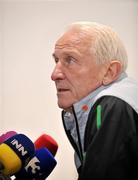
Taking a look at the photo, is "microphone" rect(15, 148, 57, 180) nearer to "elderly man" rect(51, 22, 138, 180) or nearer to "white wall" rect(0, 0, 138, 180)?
"elderly man" rect(51, 22, 138, 180)

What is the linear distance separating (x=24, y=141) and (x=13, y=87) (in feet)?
4.51

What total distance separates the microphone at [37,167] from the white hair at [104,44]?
1.14 feet

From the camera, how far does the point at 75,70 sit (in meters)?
0.92

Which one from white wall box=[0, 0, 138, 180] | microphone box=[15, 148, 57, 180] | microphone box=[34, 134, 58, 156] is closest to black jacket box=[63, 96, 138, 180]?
microphone box=[15, 148, 57, 180]

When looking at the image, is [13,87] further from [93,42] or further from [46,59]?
[93,42]

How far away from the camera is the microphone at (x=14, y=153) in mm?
884

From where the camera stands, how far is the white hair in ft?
2.97

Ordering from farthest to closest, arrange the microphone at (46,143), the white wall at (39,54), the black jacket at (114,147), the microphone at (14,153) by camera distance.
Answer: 1. the white wall at (39,54)
2. the microphone at (46,143)
3. the microphone at (14,153)
4. the black jacket at (114,147)

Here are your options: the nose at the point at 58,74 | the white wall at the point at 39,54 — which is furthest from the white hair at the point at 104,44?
the white wall at the point at 39,54

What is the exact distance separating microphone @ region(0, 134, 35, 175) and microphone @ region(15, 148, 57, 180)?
27 millimetres

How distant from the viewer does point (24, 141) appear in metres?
0.93

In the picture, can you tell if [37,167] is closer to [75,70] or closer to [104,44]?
[75,70]

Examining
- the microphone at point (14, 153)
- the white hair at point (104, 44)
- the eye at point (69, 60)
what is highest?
the white hair at point (104, 44)

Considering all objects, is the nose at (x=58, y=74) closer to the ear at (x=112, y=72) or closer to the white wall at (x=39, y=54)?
the ear at (x=112, y=72)
